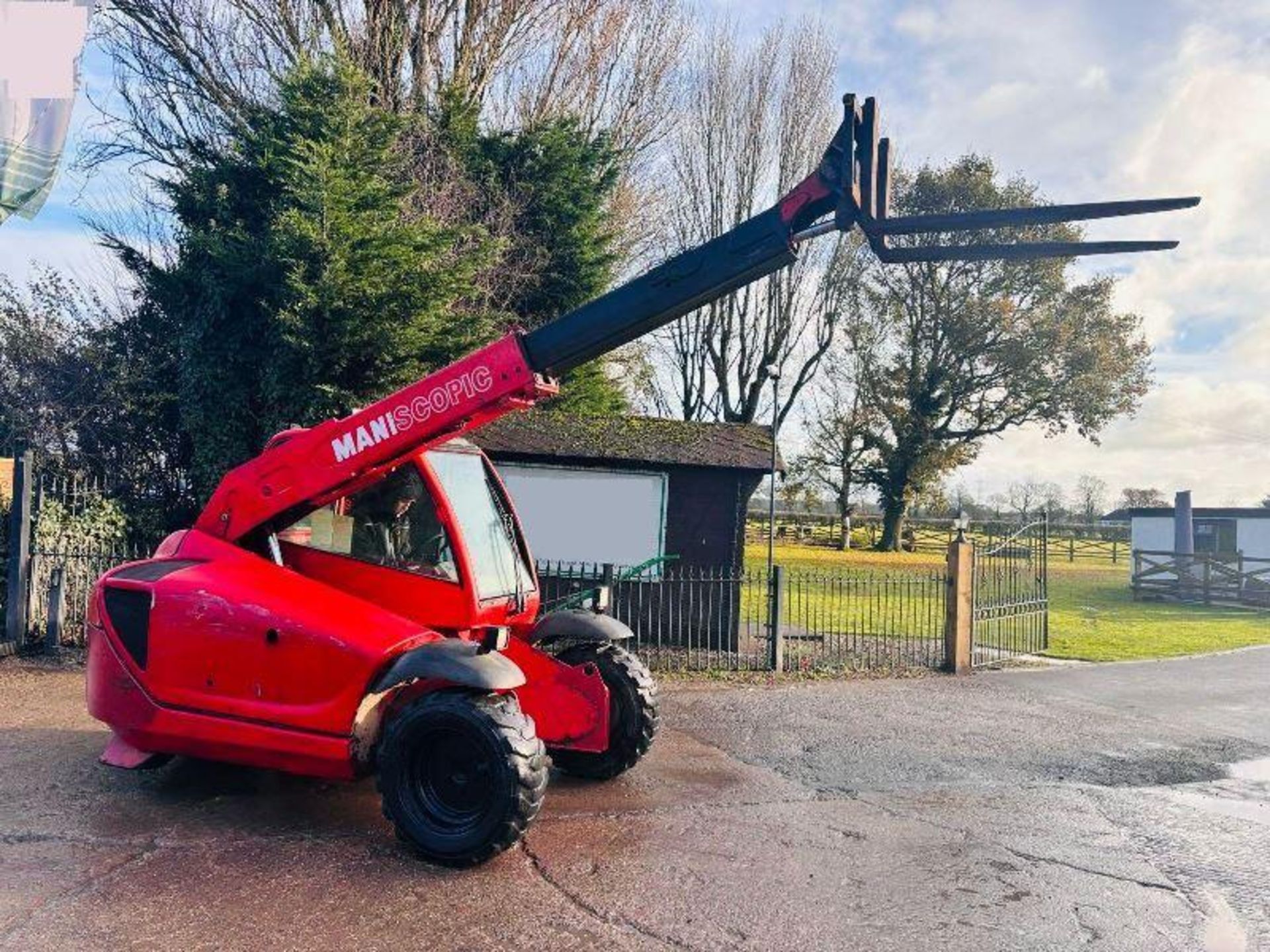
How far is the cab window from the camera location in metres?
5.96

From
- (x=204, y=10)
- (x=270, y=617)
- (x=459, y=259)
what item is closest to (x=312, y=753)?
(x=270, y=617)

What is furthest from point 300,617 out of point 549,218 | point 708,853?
point 549,218

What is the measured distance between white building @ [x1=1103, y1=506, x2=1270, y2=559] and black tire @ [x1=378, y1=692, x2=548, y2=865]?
29168 mm

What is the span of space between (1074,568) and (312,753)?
3707 cm

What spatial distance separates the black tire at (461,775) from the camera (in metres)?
4.88

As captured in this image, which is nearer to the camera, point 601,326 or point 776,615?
point 601,326

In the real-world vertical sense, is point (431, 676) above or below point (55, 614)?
above

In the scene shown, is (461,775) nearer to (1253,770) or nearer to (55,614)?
(1253,770)

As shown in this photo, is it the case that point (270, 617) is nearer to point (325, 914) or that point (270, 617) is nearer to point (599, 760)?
point (325, 914)

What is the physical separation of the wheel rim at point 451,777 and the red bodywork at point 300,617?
0.33 m

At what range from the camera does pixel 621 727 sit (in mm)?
6621

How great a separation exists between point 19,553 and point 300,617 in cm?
722

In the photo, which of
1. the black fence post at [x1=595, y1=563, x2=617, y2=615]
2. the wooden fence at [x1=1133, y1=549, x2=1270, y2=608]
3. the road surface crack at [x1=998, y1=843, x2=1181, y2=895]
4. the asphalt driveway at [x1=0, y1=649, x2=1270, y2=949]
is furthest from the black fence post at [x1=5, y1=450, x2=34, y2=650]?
the wooden fence at [x1=1133, y1=549, x2=1270, y2=608]

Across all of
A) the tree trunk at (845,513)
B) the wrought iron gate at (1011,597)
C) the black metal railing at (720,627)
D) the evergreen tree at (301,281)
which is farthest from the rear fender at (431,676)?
the tree trunk at (845,513)
